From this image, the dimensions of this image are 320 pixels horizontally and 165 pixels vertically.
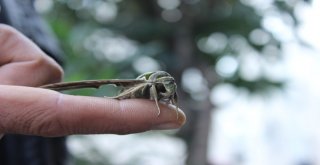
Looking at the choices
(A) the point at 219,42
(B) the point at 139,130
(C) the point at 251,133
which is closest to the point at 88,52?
(A) the point at 219,42

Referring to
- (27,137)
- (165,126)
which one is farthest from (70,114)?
(27,137)

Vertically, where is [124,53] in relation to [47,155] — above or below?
below

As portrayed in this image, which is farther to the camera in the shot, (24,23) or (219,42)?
(219,42)

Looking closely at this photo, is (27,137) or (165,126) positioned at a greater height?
(165,126)

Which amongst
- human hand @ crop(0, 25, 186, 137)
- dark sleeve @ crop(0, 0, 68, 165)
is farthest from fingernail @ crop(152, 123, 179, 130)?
dark sleeve @ crop(0, 0, 68, 165)

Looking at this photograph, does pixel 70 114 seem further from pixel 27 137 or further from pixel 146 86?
pixel 27 137

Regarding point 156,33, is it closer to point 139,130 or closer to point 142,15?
point 142,15
